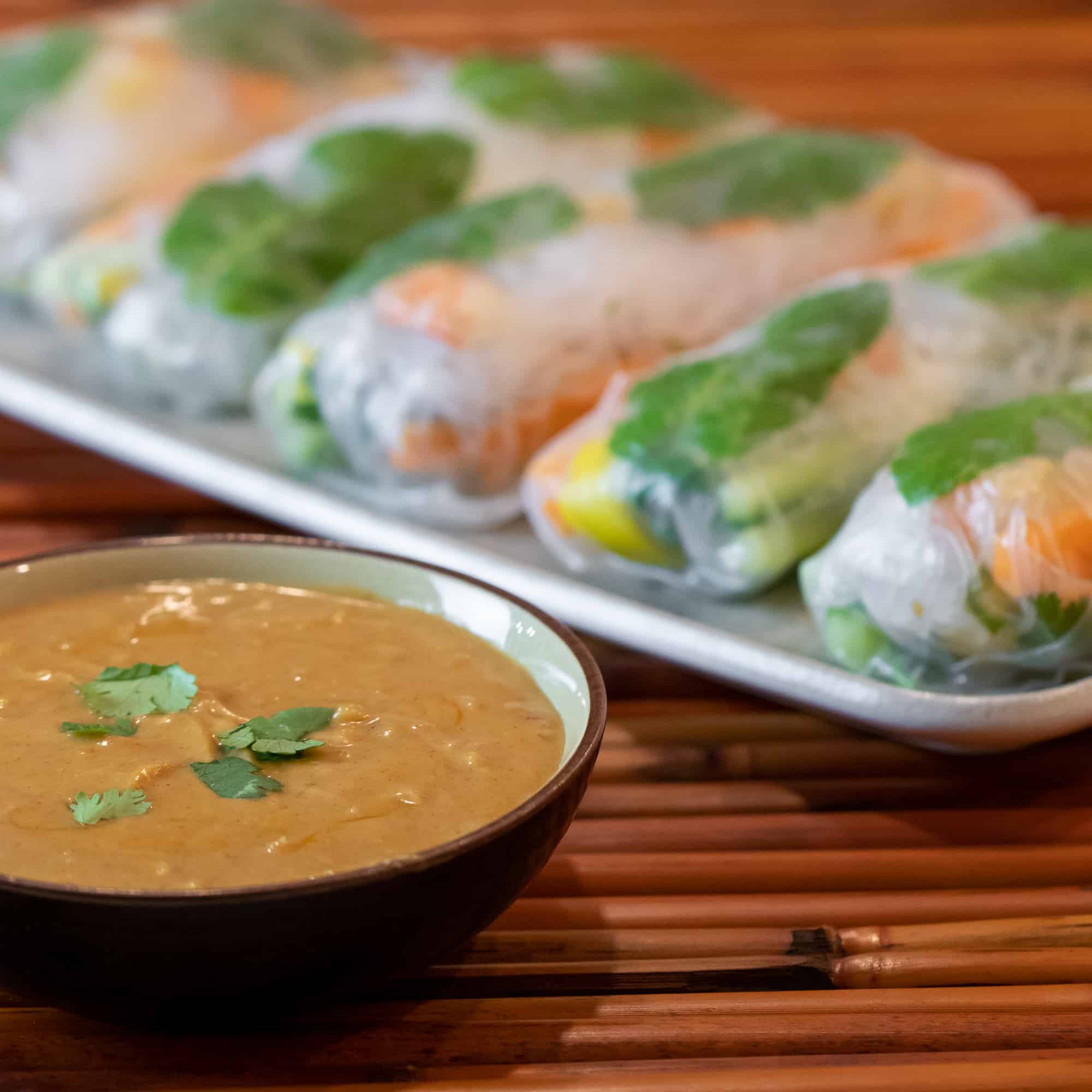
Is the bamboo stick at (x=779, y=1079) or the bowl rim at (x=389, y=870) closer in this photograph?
the bowl rim at (x=389, y=870)

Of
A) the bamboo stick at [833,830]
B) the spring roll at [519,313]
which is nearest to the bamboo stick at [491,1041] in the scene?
the bamboo stick at [833,830]

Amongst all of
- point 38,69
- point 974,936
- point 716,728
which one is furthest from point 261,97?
point 974,936

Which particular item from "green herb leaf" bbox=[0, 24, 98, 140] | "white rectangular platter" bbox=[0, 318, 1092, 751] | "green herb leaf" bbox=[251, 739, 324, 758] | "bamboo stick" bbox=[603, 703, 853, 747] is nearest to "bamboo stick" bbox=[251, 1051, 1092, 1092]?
"green herb leaf" bbox=[251, 739, 324, 758]

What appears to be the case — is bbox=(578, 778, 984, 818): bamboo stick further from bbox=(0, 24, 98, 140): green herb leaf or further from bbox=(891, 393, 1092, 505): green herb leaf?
bbox=(0, 24, 98, 140): green herb leaf

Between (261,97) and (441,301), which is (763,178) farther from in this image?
(261,97)

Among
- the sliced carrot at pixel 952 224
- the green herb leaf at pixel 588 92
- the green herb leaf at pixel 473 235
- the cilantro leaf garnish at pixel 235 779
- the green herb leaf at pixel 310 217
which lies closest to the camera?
the cilantro leaf garnish at pixel 235 779

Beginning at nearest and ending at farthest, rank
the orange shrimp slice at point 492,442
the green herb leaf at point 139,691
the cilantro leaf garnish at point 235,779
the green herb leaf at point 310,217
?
the cilantro leaf garnish at point 235,779, the green herb leaf at point 139,691, the orange shrimp slice at point 492,442, the green herb leaf at point 310,217

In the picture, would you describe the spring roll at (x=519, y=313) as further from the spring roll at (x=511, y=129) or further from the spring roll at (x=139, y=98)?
the spring roll at (x=139, y=98)
